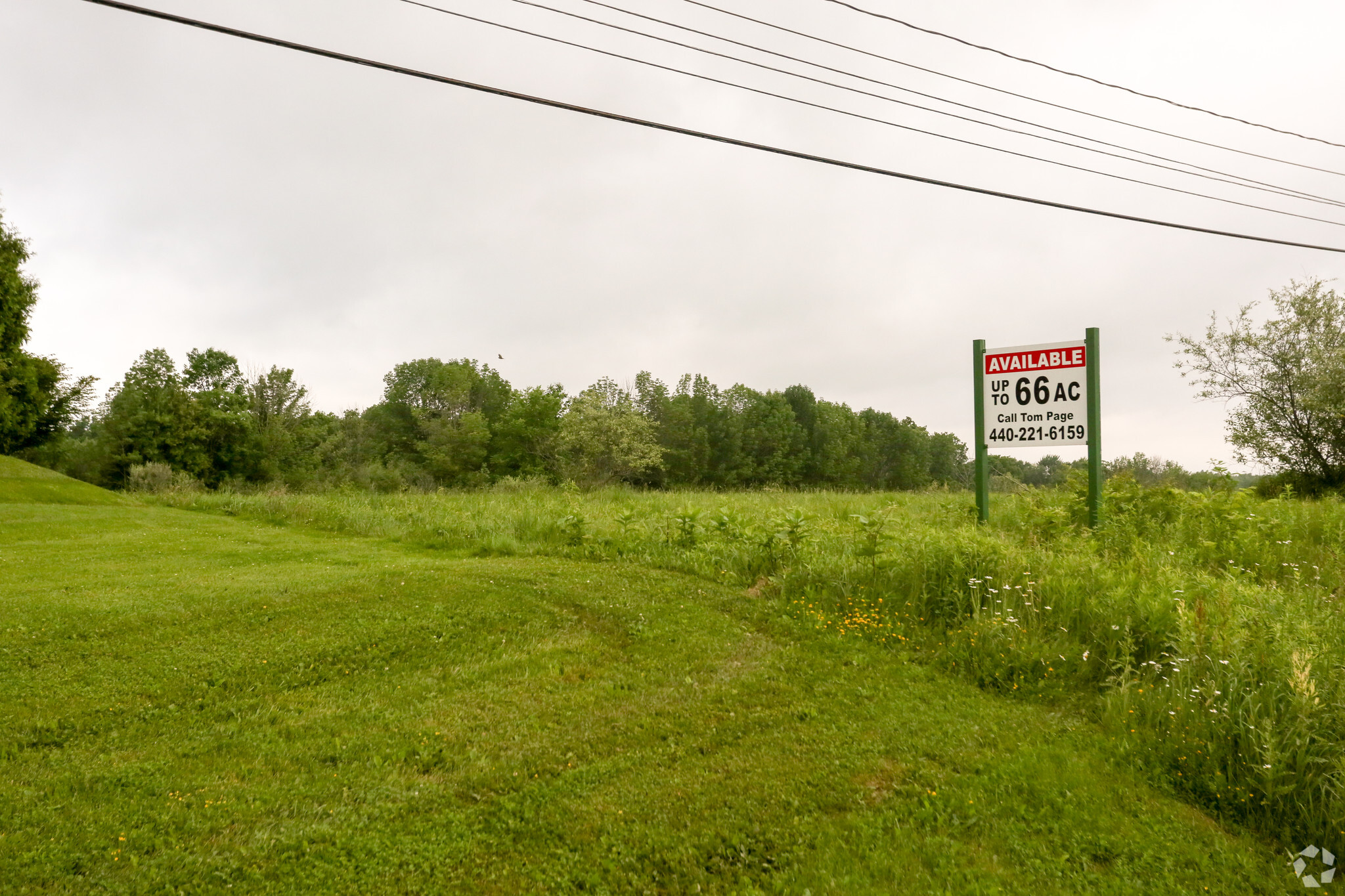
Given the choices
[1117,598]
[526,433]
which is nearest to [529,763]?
[1117,598]

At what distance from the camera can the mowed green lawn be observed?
3340 mm

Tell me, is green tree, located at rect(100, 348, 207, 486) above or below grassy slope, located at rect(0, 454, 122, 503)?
above

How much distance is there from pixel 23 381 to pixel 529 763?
36.1 metres

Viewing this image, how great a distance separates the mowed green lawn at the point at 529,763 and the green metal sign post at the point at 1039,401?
504cm

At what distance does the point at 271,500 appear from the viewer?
57.4ft

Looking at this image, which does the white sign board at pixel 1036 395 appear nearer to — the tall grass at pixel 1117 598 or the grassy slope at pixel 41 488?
the tall grass at pixel 1117 598

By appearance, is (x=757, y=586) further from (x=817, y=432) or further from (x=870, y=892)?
(x=817, y=432)

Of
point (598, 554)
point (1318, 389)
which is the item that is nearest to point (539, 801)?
point (598, 554)

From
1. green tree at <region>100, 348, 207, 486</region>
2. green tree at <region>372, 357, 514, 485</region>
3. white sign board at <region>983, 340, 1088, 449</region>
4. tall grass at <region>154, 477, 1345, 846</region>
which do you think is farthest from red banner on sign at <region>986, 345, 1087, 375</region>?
green tree at <region>100, 348, 207, 486</region>

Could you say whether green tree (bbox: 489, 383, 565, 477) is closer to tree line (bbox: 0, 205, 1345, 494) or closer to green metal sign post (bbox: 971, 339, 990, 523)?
tree line (bbox: 0, 205, 1345, 494)

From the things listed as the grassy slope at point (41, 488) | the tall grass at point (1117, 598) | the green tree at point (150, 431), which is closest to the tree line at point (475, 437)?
the green tree at point (150, 431)

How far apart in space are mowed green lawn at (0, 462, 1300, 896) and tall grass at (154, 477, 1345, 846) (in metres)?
0.44

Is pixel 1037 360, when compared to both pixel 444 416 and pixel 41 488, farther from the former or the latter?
pixel 444 416

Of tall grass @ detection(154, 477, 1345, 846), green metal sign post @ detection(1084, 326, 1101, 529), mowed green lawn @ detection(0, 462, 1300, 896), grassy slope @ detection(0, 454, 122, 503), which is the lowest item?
mowed green lawn @ detection(0, 462, 1300, 896)
